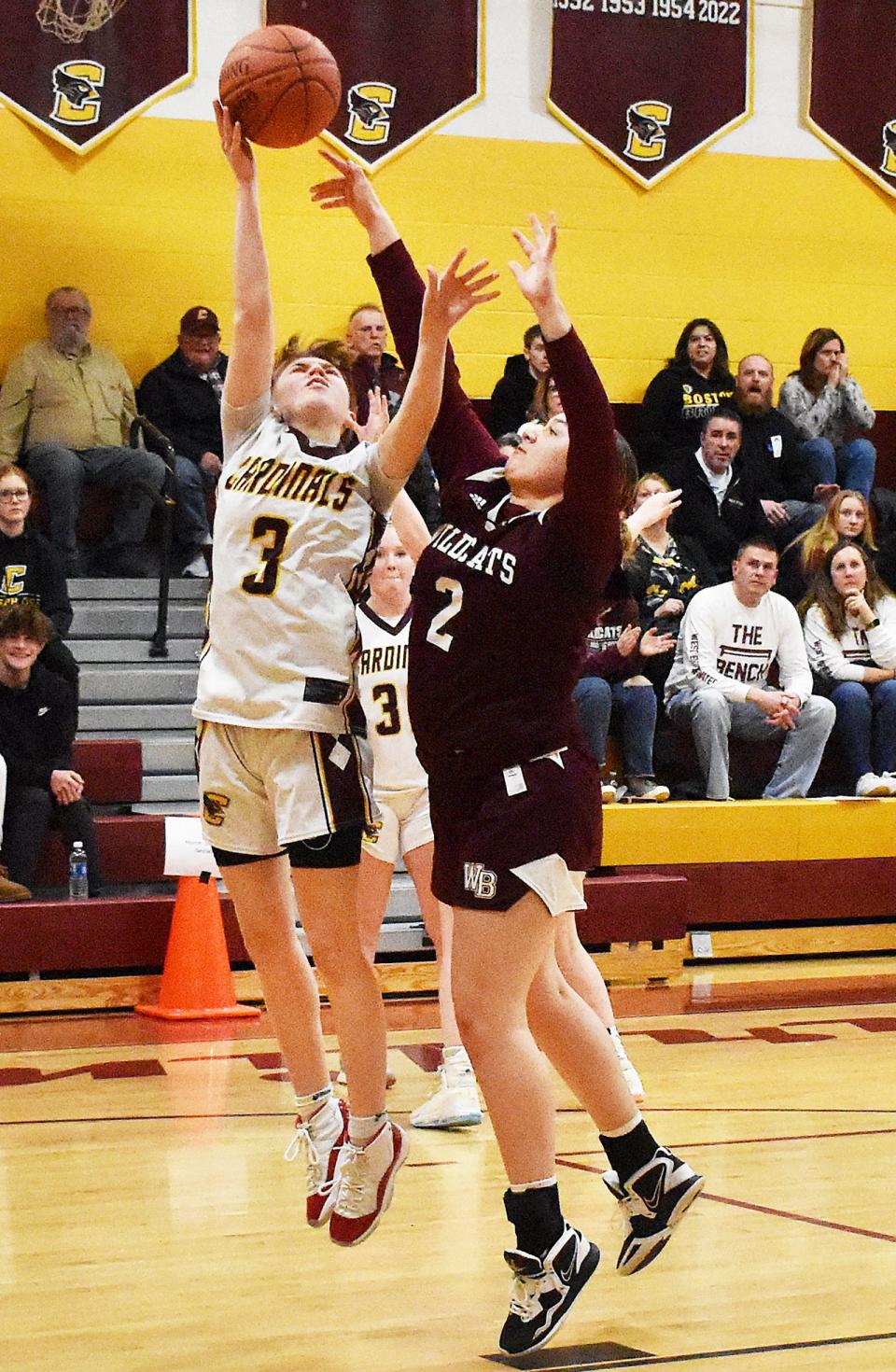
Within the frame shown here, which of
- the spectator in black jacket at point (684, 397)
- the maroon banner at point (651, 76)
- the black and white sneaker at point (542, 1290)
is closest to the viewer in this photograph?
the black and white sneaker at point (542, 1290)

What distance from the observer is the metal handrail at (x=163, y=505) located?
891cm

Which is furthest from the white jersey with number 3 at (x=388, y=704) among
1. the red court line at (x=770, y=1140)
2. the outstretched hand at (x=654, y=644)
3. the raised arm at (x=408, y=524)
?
the outstretched hand at (x=654, y=644)

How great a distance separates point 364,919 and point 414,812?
1.25 feet

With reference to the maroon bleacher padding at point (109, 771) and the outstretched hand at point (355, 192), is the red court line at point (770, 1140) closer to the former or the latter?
the outstretched hand at point (355, 192)

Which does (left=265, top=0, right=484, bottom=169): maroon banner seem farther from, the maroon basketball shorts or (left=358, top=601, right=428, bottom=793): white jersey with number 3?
the maroon basketball shorts

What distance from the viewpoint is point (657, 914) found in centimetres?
811

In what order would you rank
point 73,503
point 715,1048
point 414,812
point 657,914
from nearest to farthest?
point 414,812 → point 715,1048 → point 657,914 → point 73,503

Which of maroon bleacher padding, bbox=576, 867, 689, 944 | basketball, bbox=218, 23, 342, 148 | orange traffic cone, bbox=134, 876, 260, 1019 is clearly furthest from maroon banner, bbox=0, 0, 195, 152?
basketball, bbox=218, 23, 342, 148

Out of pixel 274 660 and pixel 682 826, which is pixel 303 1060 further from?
pixel 682 826

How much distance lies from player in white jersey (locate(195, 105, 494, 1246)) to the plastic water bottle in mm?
3847

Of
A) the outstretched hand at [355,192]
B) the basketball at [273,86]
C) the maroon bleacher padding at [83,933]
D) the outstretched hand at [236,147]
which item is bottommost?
the maroon bleacher padding at [83,933]

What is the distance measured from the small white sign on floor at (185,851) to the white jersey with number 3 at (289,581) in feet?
11.9

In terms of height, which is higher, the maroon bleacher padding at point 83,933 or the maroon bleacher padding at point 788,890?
the maroon bleacher padding at point 83,933

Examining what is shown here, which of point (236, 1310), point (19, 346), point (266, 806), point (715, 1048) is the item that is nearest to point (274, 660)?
point (266, 806)
